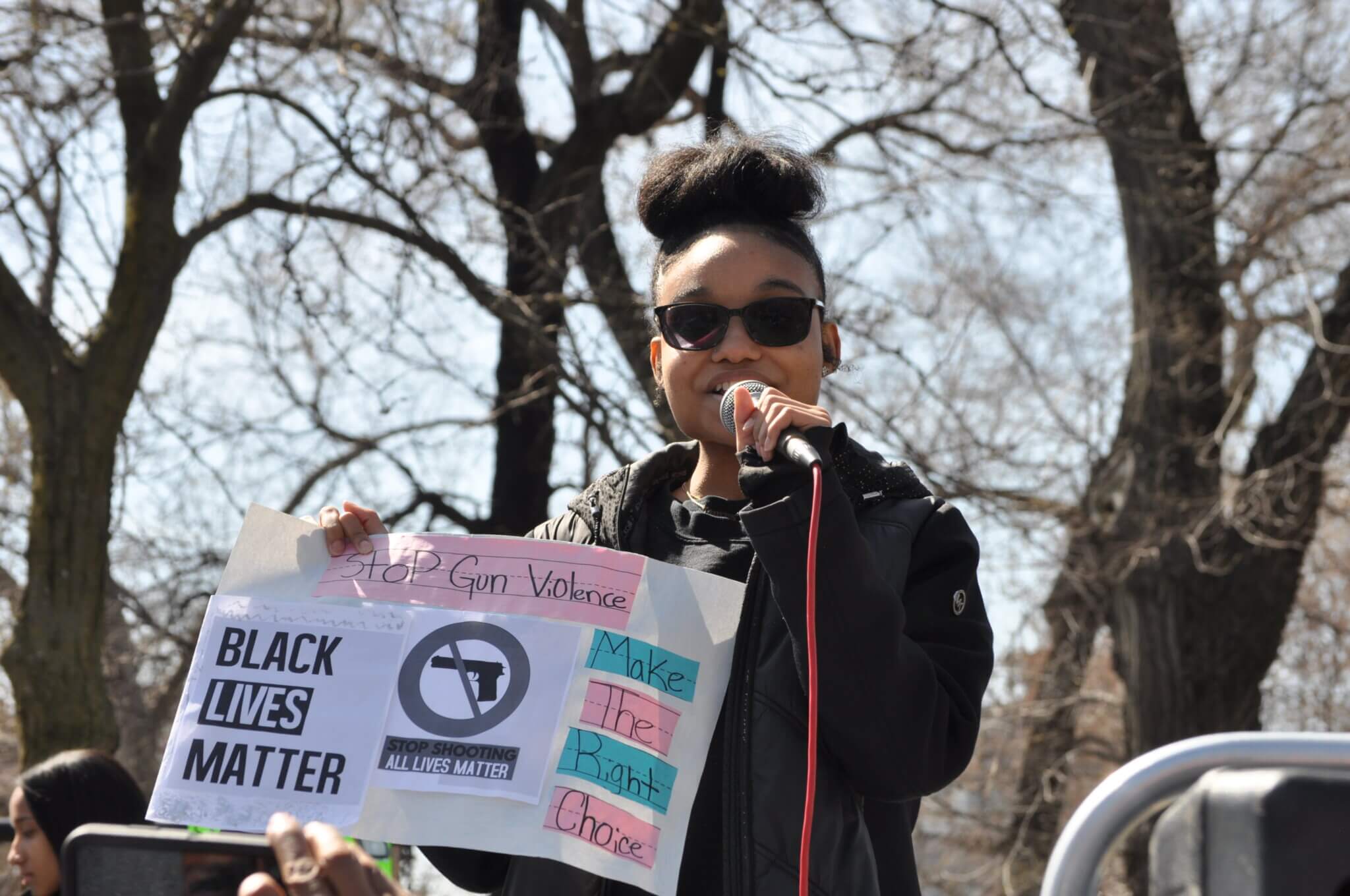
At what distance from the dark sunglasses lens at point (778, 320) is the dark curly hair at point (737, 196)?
4.6 inches

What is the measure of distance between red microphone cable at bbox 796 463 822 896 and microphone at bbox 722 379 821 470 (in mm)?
14

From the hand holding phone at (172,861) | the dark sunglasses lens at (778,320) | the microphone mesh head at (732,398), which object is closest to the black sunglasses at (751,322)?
the dark sunglasses lens at (778,320)

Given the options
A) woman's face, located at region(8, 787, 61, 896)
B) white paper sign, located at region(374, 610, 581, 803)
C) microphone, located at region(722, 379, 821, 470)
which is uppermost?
microphone, located at region(722, 379, 821, 470)

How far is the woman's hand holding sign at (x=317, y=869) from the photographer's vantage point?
0.98 m

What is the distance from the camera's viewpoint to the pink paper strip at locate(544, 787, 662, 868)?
1.93m

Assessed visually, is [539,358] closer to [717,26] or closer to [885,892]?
[717,26]

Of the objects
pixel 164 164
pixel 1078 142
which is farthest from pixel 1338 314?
pixel 164 164

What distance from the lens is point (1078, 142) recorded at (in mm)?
8977

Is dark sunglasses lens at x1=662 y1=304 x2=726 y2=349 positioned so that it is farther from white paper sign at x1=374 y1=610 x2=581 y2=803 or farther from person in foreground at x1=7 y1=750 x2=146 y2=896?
person in foreground at x1=7 y1=750 x2=146 y2=896

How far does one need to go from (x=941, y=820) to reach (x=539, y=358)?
655 centimetres

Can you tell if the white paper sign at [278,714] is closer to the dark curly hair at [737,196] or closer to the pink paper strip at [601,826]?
the pink paper strip at [601,826]

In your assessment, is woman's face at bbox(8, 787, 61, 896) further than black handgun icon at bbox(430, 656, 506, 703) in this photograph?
Yes

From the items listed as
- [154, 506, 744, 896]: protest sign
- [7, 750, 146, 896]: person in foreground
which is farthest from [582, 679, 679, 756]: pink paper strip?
[7, 750, 146, 896]: person in foreground

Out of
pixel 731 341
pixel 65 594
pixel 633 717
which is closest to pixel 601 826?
pixel 633 717
